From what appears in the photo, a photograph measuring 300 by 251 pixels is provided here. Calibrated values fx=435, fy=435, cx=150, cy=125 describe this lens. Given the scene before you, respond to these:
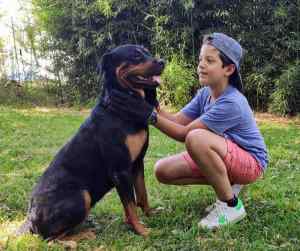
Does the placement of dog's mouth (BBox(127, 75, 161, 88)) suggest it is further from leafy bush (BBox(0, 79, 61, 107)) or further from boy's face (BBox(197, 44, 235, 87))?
leafy bush (BBox(0, 79, 61, 107))

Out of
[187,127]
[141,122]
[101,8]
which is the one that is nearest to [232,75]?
[187,127]

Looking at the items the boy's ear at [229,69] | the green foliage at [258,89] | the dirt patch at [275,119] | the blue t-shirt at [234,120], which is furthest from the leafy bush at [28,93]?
the boy's ear at [229,69]

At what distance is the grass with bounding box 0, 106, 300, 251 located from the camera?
2936mm

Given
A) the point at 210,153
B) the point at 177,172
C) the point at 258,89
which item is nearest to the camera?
the point at 210,153

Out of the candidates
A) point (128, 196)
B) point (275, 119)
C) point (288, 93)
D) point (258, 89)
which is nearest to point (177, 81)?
point (258, 89)

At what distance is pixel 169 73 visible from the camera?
33.3 ft

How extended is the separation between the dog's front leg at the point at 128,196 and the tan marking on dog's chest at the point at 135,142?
A: 0.14 meters

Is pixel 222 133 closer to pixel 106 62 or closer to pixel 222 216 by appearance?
pixel 222 216

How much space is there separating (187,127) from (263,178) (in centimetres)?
177

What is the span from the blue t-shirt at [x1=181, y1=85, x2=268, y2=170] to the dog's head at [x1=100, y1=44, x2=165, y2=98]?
0.48 meters

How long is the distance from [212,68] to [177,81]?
700 centimetres

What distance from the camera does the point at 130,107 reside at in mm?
2914

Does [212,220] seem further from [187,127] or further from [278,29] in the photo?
[278,29]

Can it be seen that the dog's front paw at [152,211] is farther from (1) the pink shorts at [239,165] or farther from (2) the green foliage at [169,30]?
(2) the green foliage at [169,30]
